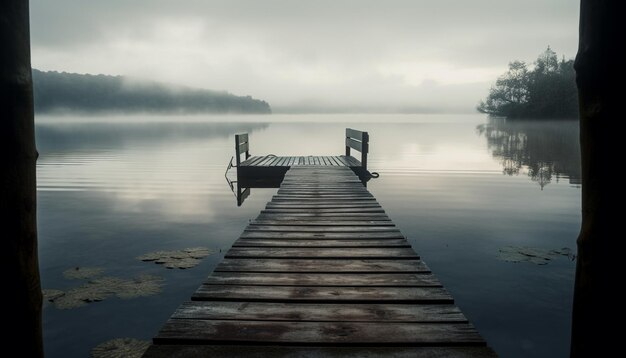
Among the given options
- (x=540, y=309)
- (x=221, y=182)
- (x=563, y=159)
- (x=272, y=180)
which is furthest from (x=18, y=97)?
(x=563, y=159)

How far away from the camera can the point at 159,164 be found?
27812 millimetres

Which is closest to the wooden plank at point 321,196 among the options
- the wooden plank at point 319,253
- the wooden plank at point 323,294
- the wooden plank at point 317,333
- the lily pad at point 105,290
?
the lily pad at point 105,290

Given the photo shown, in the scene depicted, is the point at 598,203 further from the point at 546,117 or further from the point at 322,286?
the point at 546,117

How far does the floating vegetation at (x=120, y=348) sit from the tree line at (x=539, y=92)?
9538cm

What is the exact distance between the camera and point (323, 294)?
3.99 metres

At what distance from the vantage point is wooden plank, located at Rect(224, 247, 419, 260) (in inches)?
205

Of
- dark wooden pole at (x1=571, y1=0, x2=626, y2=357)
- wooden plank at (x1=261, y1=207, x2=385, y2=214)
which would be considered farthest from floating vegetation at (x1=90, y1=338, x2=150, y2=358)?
dark wooden pole at (x1=571, y1=0, x2=626, y2=357)

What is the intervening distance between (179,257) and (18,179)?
24.1ft

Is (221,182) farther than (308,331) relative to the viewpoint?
Yes

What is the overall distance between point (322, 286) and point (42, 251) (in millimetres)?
8420

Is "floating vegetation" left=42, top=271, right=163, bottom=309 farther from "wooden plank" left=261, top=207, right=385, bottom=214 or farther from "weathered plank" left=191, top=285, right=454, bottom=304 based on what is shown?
"weathered plank" left=191, top=285, right=454, bottom=304

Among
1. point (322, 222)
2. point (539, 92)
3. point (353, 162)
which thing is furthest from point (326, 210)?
point (539, 92)

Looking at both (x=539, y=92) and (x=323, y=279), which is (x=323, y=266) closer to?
(x=323, y=279)

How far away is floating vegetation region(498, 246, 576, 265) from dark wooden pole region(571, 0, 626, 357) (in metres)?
7.42
